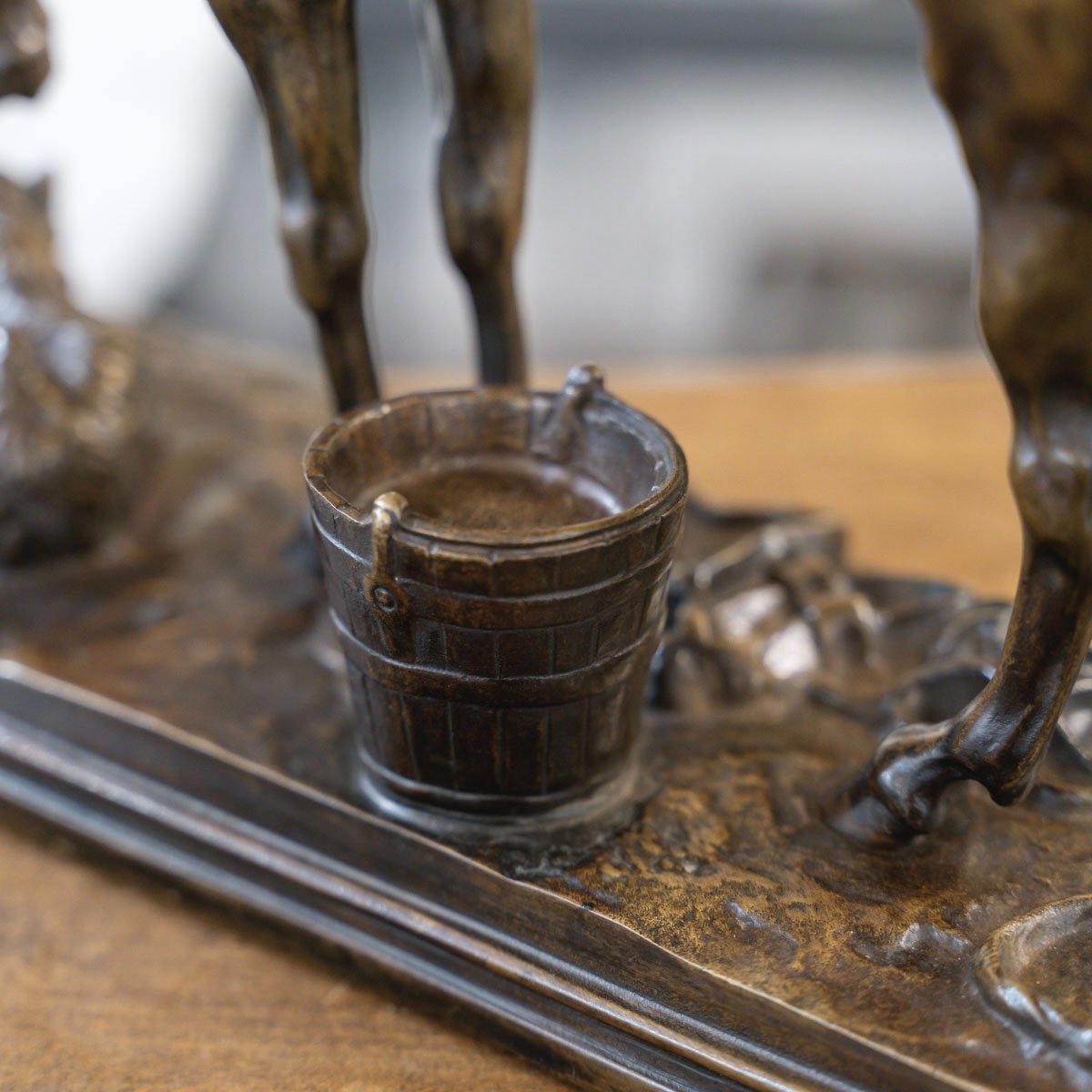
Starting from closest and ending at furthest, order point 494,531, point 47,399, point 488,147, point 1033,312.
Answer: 1. point 1033,312
2. point 494,531
3. point 488,147
4. point 47,399

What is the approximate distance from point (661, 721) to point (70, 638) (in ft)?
1.09

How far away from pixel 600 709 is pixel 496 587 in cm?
9

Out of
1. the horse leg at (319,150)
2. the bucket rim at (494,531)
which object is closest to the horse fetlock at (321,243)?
the horse leg at (319,150)

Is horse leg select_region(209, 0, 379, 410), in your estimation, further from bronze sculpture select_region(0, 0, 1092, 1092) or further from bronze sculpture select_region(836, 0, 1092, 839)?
bronze sculpture select_region(836, 0, 1092, 839)

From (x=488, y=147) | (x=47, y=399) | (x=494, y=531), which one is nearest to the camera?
(x=494, y=531)

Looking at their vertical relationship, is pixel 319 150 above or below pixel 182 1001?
above

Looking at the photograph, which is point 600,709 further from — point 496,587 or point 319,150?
point 319,150

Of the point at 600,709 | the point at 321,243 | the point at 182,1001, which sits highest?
the point at 321,243

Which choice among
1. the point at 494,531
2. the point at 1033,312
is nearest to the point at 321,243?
the point at 494,531

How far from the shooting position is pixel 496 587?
502 mm

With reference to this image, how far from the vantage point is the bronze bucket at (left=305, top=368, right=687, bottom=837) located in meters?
0.51

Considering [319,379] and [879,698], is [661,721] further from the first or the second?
[319,379]

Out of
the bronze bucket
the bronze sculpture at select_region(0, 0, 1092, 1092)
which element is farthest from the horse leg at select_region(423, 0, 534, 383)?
the bronze bucket

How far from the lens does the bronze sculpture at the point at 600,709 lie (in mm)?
484
